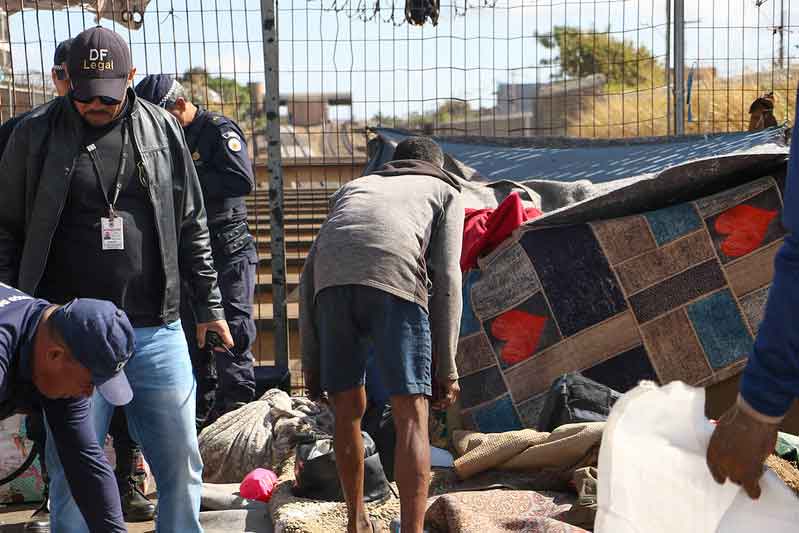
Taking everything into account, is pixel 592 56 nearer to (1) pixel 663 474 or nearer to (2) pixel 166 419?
(2) pixel 166 419

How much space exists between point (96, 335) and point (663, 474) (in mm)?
1320

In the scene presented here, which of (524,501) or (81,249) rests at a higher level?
(81,249)

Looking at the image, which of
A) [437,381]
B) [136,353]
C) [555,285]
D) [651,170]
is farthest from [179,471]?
[651,170]

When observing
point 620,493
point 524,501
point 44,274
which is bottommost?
point 524,501

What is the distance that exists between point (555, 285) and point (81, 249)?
2.52 metres

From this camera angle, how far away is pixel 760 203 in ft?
16.9

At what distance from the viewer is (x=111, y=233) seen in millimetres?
3377

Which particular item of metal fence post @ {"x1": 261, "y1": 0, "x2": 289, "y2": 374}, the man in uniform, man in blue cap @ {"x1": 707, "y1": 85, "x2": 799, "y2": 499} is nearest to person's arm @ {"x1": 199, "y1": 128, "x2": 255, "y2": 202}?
the man in uniform

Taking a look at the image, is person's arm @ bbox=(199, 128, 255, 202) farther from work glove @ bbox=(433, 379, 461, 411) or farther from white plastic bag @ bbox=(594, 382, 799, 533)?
white plastic bag @ bbox=(594, 382, 799, 533)

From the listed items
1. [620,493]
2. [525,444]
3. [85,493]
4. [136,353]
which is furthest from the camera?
[525,444]

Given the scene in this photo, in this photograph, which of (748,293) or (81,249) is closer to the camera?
(81,249)

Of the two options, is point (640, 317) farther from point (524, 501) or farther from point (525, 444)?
point (524, 501)

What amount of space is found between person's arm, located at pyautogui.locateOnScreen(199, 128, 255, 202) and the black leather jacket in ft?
5.69

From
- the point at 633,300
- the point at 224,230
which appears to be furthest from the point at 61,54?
the point at 633,300
